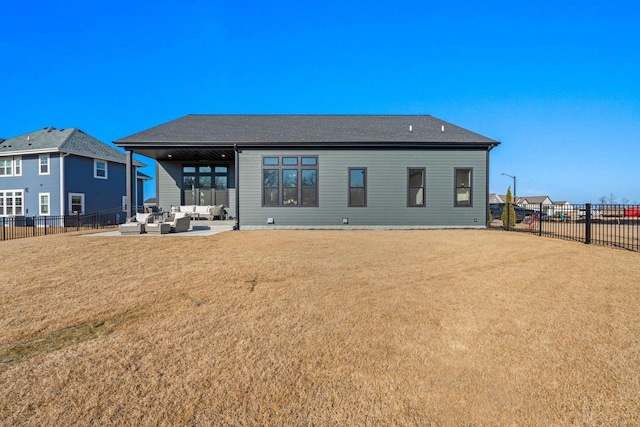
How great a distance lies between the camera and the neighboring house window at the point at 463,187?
1377 cm

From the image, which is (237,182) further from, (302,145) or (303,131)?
(303,131)

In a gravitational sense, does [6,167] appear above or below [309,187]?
above

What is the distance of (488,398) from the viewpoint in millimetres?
2465

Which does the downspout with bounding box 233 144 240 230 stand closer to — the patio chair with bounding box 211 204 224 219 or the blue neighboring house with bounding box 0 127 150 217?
the patio chair with bounding box 211 204 224 219

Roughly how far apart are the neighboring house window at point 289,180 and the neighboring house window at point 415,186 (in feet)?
13.8

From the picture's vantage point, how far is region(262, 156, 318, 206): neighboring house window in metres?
13.6

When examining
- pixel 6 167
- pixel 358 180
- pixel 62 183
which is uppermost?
pixel 6 167

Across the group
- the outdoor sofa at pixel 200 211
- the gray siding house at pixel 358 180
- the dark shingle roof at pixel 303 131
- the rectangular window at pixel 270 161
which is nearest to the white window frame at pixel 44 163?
the outdoor sofa at pixel 200 211

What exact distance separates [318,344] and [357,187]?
1088 cm

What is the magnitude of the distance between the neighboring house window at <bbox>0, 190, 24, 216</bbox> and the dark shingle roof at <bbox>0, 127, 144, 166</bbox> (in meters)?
2.74

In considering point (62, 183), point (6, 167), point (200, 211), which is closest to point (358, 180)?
point (200, 211)

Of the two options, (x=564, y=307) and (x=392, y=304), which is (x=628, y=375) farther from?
(x=392, y=304)

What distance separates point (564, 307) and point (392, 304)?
2.45 meters

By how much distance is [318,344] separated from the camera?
3.30m
